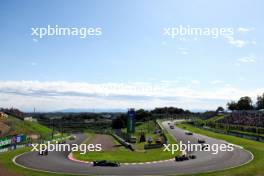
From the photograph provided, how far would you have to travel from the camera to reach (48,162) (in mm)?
49781

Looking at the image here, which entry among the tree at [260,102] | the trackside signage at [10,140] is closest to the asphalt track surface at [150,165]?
the trackside signage at [10,140]

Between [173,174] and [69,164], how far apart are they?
16.2m

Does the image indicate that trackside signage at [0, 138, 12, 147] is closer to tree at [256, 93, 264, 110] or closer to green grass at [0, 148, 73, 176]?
green grass at [0, 148, 73, 176]

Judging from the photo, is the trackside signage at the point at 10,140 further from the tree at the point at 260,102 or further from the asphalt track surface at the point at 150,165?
the tree at the point at 260,102

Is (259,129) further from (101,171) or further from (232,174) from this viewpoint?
(101,171)

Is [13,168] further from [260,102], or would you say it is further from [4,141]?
[260,102]

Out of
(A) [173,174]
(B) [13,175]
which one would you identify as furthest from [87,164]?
(A) [173,174]

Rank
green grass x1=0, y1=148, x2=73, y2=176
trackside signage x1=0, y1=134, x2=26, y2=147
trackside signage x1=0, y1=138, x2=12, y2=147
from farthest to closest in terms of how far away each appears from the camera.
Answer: trackside signage x1=0, y1=134, x2=26, y2=147 → trackside signage x1=0, y1=138, x2=12, y2=147 → green grass x1=0, y1=148, x2=73, y2=176

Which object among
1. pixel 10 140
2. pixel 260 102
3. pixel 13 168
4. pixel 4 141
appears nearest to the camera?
pixel 13 168

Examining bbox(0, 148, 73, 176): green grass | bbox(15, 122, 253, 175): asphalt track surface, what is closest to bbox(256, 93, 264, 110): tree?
bbox(15, 122, 253, 175): asphalt track surface

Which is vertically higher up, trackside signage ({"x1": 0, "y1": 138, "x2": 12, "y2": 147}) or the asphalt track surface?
trackside signage ({"x1": 0, "y1": 138, "x2": 12, "y2": 147})

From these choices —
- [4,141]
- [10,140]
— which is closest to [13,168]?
[4,141]

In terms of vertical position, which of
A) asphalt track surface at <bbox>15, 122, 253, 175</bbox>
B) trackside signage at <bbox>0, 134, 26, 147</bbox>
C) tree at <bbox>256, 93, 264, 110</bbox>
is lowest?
asphalt track surface at <bbox>15, 122, 253, 175</bbox>

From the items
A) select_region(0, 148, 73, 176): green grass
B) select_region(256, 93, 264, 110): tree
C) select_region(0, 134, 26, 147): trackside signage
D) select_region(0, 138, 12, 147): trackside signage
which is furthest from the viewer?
select_region(256, 93, 264, 110): tree
